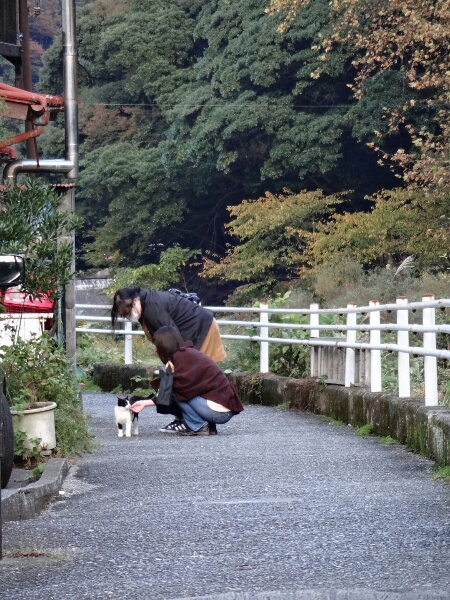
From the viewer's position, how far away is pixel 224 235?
40.0 m

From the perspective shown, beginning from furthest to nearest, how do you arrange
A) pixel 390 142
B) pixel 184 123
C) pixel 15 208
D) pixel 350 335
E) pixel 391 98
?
pixel 184 123, pixel 390 142, pixel 391 98, pixel 350 335, pixel 15 208

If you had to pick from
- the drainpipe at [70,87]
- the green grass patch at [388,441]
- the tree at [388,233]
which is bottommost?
the green grass patch at [388,441]

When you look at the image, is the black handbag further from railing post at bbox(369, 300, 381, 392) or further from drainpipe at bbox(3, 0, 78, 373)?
railing post at bbox(369, 300, 381, 392)

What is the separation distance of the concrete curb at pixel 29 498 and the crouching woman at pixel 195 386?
10.8 ft

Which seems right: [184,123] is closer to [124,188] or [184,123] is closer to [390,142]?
[124,188]

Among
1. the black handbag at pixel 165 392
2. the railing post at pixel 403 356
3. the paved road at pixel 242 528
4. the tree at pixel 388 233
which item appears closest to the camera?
the paved road at pixel 242 528

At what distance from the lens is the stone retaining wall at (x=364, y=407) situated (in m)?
8.17

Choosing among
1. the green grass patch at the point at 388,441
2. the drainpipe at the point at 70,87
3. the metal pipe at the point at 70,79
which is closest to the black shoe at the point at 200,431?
the green grass patch at the point at 388,441

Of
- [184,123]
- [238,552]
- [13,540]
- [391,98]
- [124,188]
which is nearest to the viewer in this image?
[238,552]

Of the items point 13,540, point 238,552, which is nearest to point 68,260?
point 13,540

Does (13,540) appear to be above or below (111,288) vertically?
below

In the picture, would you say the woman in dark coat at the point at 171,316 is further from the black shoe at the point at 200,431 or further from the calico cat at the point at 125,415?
the calico cat at the point at 125,415

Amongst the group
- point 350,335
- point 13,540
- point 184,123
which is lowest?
point 13,540

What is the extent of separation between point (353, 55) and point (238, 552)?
27.0 meters
